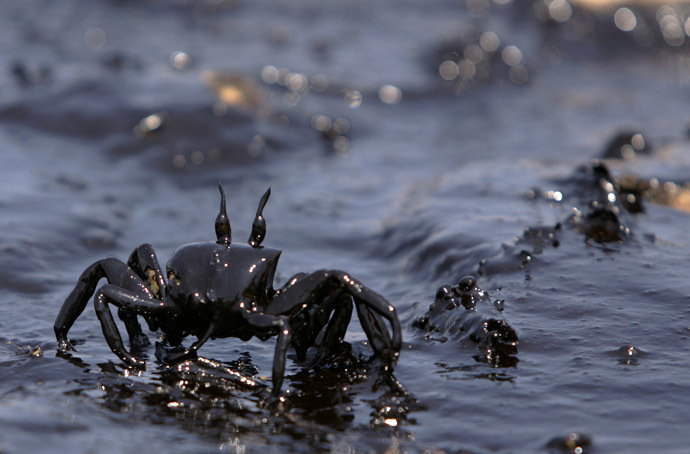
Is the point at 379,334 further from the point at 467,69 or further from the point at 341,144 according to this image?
the point at 467,69

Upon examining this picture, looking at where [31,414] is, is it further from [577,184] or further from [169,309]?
[577,184]

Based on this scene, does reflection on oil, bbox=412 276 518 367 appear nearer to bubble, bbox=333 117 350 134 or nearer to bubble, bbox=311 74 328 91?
bubble, bbox=333 117 350 134

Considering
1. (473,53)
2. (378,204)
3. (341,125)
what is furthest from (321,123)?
(473,53)

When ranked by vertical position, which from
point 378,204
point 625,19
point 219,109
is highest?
point 625,19

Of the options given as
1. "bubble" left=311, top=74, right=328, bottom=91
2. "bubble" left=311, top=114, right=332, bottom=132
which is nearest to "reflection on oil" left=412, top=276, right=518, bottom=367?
"bubble" left=311, top=114, right=332, bottom=132

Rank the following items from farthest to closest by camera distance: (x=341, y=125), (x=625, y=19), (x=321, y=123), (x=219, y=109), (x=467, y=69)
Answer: (x=625, y=19)
(x=467, y=69)
(x=341, y=125)
(x=321, y=123)
(x=219, y=109)

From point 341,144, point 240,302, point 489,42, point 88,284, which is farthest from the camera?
point 489,42

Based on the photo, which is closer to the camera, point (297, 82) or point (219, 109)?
point (219, 109)

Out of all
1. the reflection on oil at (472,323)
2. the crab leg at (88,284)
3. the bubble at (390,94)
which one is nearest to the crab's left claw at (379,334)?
the reflection on oil at (472,323)

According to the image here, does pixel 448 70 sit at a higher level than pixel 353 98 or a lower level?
higher
